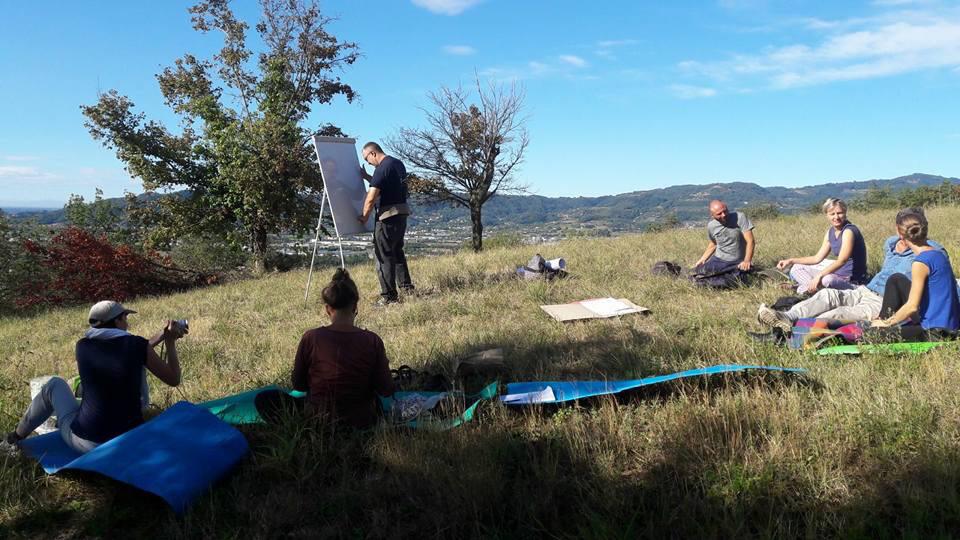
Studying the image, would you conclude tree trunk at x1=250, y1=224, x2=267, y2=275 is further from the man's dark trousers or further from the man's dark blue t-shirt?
the man's dark blue t-shirt

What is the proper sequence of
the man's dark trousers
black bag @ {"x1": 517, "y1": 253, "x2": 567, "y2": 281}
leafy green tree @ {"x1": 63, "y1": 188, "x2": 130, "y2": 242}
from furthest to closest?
1. leafy green tree @ {"x1": 63, "y1": 188, "x2": 130, "y2": 242}
2. black bag @ {"x1": 517, "y1": 253, "x2": 567, "y2": 281}
3. the man's dark trousers

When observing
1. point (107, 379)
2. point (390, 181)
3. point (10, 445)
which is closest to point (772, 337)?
point (107, 379)

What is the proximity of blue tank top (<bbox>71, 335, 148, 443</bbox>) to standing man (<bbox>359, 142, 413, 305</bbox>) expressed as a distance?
15.2ft

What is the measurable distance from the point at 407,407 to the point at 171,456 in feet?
4.40

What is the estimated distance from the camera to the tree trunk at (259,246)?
61.9 ft

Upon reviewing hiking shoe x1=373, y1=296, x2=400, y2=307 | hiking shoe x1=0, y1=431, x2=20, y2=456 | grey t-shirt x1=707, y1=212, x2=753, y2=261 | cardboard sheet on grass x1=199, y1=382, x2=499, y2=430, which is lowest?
hiking shoe x1=0, y1=431, x2=20, y2=456

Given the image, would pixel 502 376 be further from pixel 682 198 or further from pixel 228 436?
pixel 682 198

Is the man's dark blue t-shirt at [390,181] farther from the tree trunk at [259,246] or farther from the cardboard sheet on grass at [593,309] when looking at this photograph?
the tree trunk at [259,246]

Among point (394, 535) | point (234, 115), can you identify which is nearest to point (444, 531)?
point (394, 535)

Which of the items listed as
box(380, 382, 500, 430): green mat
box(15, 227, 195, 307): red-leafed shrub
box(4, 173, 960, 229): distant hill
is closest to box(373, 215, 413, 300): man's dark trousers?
box(380, 382, 500, 430): green mat

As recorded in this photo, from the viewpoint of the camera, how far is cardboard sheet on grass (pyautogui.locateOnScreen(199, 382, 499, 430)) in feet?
11.5

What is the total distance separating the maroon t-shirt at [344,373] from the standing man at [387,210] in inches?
171

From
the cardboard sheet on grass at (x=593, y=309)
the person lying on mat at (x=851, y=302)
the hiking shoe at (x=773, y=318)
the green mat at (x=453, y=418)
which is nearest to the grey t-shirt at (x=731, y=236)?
the cardboard sheet on grass at (x=593, y=309)

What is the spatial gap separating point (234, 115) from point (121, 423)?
17.4 m
